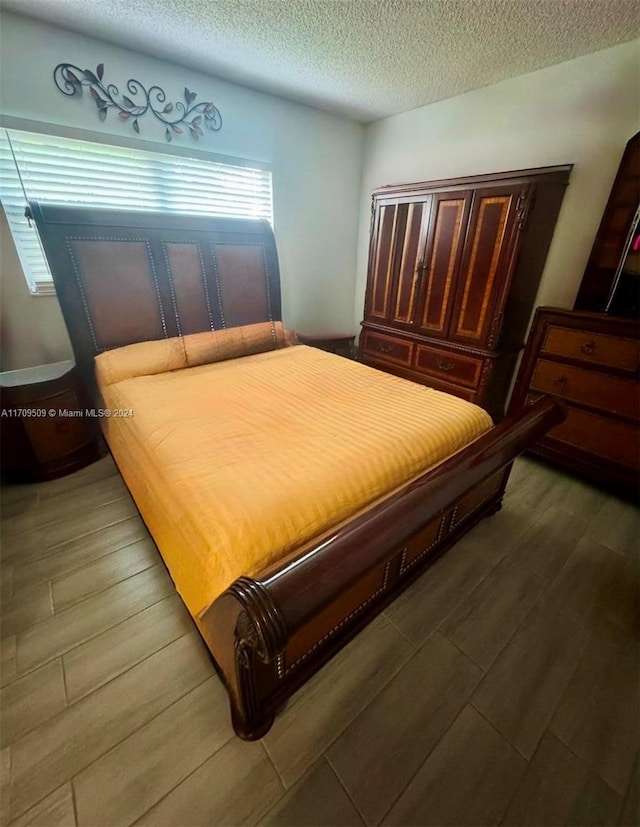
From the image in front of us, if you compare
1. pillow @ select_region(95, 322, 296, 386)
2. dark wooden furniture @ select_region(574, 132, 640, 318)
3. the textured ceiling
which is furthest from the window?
dark wooden furniture @ select_region(574, 132, 640, 318)

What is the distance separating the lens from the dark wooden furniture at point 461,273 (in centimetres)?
204

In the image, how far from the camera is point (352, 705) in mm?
1097

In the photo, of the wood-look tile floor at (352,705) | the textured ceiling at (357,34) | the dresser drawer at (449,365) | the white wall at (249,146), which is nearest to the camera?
the wood-look tile floor at (352,705)

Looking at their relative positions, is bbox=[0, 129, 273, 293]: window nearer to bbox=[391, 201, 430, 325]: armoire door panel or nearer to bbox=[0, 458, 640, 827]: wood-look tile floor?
bbox=[391, 201, 430, 325]: armoire door panel

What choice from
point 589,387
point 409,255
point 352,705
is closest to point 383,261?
point 409,255

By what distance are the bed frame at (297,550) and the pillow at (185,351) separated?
0.20 metres

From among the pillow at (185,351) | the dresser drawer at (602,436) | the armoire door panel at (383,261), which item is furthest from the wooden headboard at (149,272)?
the dresser drawer at (602,436)

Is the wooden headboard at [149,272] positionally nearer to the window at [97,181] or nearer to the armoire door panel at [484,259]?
the window at [97,181]

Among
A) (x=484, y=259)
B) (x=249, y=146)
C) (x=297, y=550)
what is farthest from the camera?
(x=249, y=146)

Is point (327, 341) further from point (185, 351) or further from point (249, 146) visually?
point (249, 146)

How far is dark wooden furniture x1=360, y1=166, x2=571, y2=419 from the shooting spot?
2045 millimetres

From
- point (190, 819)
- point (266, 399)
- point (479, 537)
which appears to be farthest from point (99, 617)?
point (479, 537)

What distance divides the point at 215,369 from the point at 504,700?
2046 mm

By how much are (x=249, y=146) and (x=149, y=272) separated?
47.7 inches
